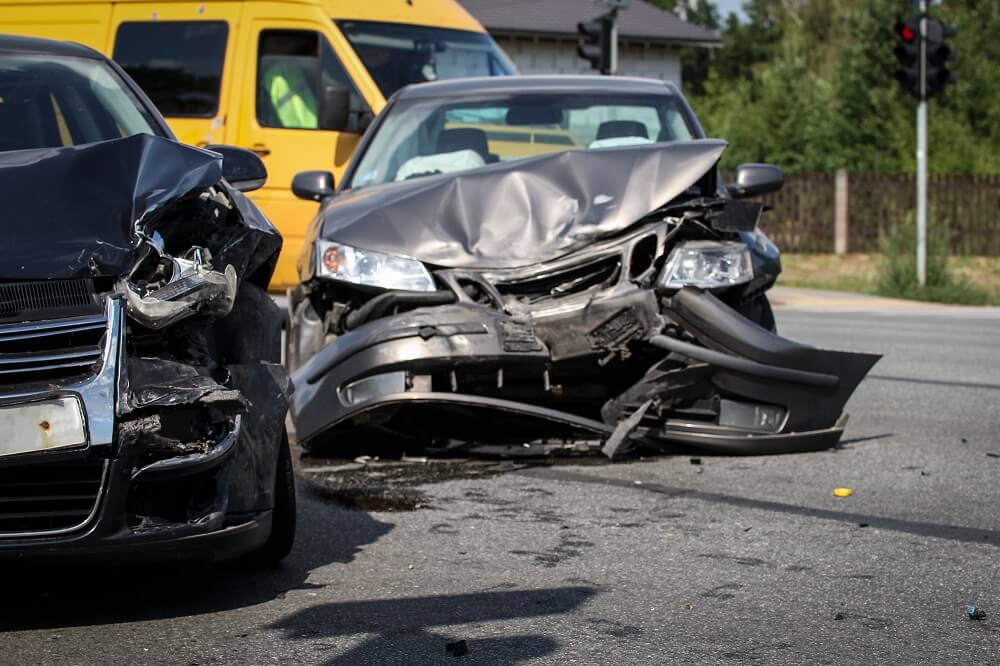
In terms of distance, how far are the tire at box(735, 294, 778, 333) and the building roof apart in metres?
36.6

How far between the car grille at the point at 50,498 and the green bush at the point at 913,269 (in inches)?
714

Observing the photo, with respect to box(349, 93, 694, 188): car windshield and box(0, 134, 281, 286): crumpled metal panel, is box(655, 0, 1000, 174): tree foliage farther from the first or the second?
box(0, 134, 281, 286): crumpled metal panel

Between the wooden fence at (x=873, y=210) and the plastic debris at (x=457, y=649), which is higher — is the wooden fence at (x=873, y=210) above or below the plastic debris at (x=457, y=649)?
below

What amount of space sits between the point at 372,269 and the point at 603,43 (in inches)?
559

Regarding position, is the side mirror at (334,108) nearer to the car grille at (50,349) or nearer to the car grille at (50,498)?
the car grille at (50,349)

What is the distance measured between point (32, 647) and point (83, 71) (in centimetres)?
254

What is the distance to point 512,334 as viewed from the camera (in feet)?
21.5

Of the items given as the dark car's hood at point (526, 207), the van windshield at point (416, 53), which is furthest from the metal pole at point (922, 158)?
the dark car's hood at point (526, 207)

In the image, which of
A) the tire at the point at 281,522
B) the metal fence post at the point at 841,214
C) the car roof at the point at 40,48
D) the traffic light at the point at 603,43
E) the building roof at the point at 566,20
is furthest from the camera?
the building roof at the point at 566,20

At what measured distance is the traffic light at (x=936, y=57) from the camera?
827 inches

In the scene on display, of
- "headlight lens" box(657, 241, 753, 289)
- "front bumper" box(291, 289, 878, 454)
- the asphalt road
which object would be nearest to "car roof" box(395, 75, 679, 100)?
"headlight lens" box(657, 241, 753, 289)

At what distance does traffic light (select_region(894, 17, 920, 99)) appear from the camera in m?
21.0

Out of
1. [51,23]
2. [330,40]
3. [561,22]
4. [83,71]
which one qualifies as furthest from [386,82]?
[561,22]

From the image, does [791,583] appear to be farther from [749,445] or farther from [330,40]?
[330,40]
